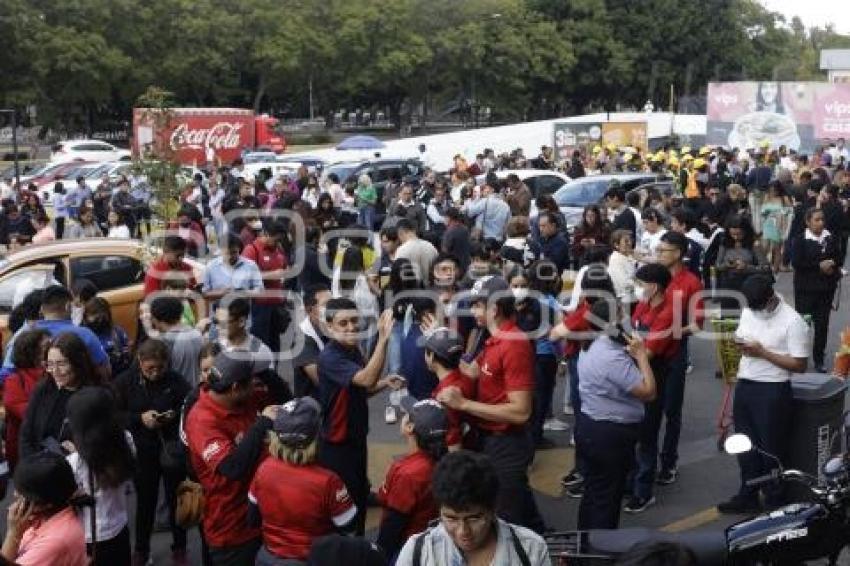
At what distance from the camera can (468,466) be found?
400 cm

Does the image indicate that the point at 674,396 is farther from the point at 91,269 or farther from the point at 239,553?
the point at 91,269

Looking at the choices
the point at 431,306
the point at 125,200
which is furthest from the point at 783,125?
the point at 431,306

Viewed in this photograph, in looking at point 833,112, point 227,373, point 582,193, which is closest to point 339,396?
point 227,373

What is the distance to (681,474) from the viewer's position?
8352 mm

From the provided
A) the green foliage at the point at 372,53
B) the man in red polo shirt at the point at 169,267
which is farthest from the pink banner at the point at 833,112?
the man in red polo shirt at the point at 169,267

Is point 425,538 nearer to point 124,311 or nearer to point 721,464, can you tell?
point 721,464

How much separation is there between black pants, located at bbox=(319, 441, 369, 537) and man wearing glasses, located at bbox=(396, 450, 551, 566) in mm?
1917

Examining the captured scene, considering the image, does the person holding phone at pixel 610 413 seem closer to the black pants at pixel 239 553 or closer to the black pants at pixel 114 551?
the black pants at pixel 239 553

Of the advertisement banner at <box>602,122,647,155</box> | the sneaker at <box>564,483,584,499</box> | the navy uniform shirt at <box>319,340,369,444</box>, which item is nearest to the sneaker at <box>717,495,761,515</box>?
the sneaker at <box>564,483,584,499</box>

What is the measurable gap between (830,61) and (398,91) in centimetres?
2469

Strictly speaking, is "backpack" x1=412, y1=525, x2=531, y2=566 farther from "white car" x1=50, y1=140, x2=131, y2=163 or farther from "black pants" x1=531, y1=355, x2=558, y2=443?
"white car" x1=50, y1=140, x2=131, y2=163

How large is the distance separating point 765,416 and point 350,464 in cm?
286

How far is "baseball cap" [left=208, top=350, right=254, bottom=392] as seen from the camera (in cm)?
524

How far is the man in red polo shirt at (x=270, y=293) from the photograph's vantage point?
10898 millimetres
